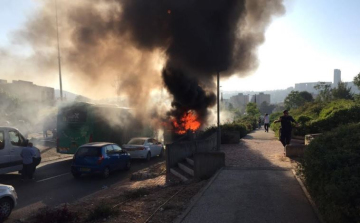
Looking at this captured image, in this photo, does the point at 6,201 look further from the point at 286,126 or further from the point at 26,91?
the point at 26,91

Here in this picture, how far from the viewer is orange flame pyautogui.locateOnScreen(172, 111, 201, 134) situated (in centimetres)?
1593

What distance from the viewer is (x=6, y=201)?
6145 mm

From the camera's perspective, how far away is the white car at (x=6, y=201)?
6.02 metres

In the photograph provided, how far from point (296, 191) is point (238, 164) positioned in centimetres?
316

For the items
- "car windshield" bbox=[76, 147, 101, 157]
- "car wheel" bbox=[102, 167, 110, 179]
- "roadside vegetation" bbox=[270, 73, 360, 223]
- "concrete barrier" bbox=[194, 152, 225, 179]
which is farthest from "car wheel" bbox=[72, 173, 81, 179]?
"roadside vegetation" bbox=[270, 73, 360, 223]

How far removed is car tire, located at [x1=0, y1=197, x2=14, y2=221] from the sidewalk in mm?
3753

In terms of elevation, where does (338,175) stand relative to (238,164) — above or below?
above

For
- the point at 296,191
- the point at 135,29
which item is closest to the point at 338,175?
the point at 296,191

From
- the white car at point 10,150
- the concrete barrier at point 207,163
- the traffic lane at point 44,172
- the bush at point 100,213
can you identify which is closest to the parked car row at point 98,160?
the traffic lane at point 44,172

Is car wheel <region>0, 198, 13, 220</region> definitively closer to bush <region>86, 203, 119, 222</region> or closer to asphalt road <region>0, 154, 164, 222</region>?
asphalt road <region>0, 154, 164, 222</region>

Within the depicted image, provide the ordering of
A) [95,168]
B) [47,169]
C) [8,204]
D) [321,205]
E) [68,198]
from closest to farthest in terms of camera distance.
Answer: [321,205], [8,204], [68,198], [95,168], [47,169]

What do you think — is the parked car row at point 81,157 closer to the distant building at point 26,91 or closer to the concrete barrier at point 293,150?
the concrete barrier at point 293,150

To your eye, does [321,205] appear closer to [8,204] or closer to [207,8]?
[8,204]

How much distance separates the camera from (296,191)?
20.5 feet
